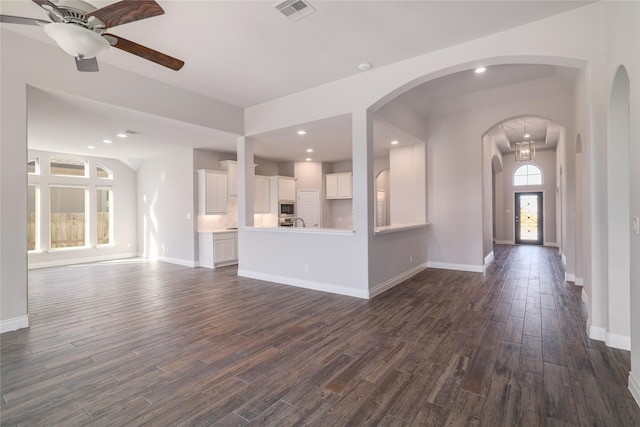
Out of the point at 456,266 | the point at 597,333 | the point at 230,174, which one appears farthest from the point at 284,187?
the point at 597,333

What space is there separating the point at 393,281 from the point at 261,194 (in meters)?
4.74

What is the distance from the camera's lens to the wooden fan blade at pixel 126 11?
2139 mm

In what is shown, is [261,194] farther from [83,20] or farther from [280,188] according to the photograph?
[83,20]

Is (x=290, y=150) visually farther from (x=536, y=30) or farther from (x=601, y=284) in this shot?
(x=601, y=284)

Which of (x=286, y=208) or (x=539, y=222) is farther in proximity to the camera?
(x=539, y=222)

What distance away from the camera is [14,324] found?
331cm

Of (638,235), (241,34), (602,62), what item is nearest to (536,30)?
(602,62)

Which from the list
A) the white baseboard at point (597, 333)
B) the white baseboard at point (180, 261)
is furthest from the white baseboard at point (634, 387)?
the white baseboard at point (180, 261)

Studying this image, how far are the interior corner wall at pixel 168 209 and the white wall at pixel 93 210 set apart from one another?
0.28 meters

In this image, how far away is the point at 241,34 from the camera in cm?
332

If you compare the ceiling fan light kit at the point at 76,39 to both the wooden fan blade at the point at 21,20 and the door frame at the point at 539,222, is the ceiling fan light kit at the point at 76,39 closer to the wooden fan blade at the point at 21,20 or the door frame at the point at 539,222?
the wooden fan blade at the point at 21,20

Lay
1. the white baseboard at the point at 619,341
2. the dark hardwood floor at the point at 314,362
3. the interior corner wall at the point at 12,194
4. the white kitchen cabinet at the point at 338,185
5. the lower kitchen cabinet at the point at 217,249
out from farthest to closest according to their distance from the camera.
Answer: the white kitchen cabinet at the point at 338,185
the lower kitchen cabinet at the point at 217,249
the interior corner wall at the point at 12,194
the white baseboard at the point at 619,341
the dark hardwood floor at the point at 314,362

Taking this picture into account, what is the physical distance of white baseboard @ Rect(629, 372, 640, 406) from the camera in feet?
6.40

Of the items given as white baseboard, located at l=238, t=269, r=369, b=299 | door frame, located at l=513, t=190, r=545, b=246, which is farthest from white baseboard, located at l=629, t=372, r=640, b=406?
door frame, located at l=513, t=190, r=545, b=246
